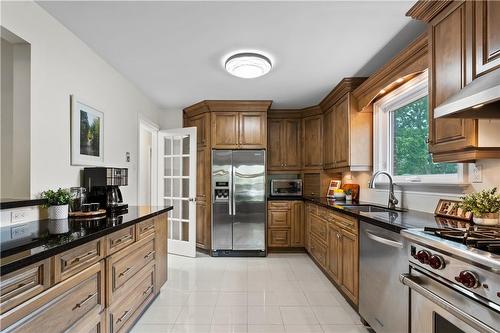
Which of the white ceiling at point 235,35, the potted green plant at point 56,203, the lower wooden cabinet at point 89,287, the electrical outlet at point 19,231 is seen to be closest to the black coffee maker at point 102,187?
the lower wooden cabinet at point 89,287

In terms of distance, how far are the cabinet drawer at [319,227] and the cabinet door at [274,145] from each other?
128 cm

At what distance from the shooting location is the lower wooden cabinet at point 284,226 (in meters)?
4.48

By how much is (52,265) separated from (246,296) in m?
2.01

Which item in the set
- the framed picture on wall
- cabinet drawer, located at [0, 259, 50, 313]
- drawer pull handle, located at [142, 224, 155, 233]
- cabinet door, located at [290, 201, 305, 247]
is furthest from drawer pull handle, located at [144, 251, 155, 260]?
cabinet door, located at [290, 201, 305, 247]

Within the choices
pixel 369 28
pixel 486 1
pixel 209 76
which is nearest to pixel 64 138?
pixel 209 76

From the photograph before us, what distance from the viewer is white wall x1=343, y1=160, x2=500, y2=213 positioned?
70.8 inches

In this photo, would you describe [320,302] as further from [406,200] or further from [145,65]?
[145,65]

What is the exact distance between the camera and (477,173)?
6.17 ft

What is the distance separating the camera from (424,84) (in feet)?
7.98

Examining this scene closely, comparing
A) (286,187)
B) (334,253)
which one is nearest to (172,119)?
(286,187)

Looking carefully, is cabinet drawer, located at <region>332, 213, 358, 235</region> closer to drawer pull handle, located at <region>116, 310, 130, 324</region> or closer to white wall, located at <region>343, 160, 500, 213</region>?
white wall, located at <region>343, 160, 500, 213</region>

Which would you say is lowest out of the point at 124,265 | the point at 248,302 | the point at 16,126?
the point at 248,302

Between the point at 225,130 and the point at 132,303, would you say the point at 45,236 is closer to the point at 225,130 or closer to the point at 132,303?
the point at 132,303

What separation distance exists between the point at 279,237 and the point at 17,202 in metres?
3.54
